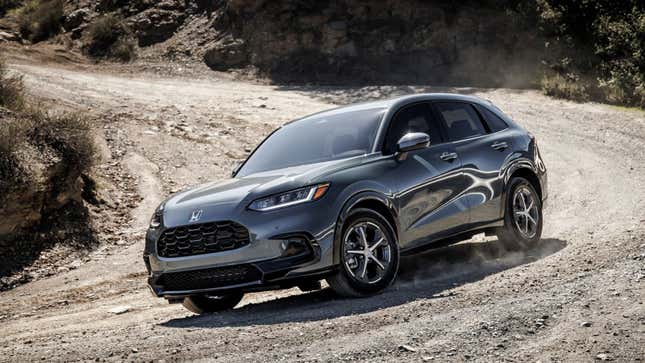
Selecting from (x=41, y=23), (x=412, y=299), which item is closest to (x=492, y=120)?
(x=412, y=299)

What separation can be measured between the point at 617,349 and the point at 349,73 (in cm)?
2650

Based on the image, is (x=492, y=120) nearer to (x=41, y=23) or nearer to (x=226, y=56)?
(x=226, y=56)

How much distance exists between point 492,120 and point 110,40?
26.4m

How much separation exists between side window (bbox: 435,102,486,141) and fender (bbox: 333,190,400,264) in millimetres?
1535

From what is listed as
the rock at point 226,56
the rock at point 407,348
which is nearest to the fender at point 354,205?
the rock at point 407,348

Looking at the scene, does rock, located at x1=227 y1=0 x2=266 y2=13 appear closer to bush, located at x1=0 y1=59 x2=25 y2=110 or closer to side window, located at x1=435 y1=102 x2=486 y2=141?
bush, located at x1=0 y1=59 x2=25 y2=110

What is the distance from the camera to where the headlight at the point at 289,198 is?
7.45 m

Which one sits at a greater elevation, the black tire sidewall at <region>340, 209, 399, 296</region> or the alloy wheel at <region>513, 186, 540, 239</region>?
the black tire sidewall at <region>340, 209, 399, 296</region>

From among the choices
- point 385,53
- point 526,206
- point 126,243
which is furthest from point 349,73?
point 526,206

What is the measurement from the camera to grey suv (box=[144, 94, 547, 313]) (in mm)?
7395

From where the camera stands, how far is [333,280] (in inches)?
299

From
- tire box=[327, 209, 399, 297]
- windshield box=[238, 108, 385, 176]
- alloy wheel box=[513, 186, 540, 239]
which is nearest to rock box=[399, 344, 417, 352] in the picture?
tire box=[327, 209, 399, 297]

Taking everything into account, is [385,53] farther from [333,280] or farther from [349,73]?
[333,280]

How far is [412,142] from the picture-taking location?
835 centimetres
